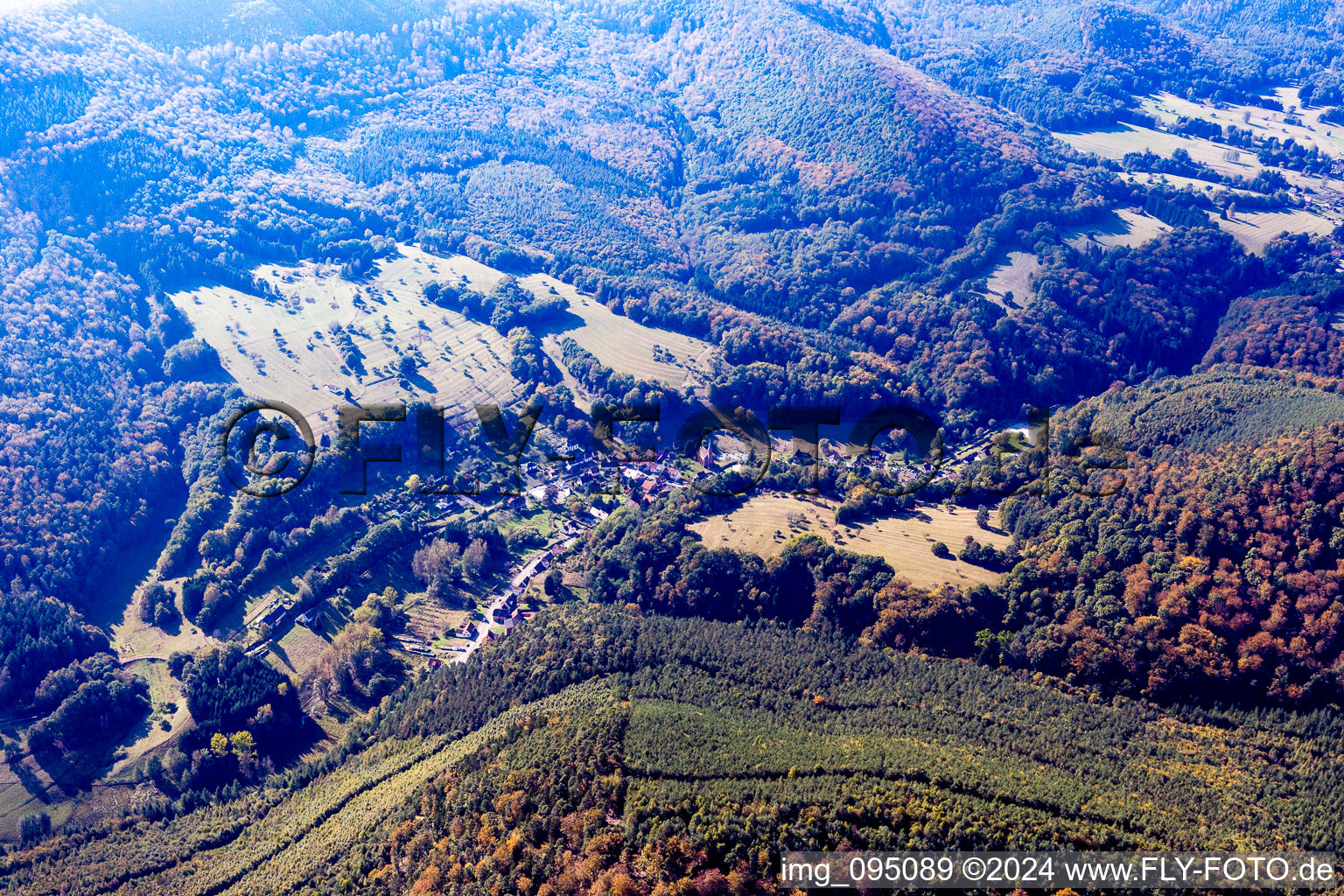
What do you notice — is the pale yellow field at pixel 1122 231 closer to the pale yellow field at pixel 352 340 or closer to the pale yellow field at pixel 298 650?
the pale yellow field at pixel 352 340

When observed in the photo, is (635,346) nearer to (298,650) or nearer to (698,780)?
(298,650)

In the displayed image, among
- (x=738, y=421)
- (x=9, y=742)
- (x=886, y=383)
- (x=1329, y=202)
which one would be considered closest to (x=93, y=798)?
(x=9, y=742)

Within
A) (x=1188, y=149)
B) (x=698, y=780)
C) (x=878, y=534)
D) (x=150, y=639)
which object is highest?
(x=1188, y=149)

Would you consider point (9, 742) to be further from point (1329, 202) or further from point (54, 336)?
point (1329, 202)

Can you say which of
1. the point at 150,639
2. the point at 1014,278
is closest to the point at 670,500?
the point at 150,639

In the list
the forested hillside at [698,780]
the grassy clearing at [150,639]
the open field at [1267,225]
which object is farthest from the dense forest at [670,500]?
the open field at [1267,225]

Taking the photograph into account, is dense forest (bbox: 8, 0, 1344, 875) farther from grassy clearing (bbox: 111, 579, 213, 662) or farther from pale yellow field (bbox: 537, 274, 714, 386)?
pale yellow field (bbox: 537, 274, 714, 386)
